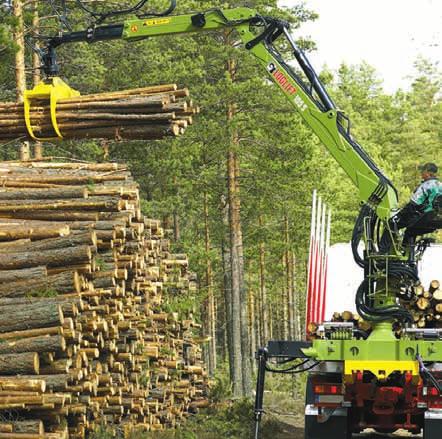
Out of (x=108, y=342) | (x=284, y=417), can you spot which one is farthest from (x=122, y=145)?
(x=108, y=342)

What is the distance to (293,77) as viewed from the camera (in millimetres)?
12359

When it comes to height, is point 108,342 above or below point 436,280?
below

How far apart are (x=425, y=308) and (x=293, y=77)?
3.46m

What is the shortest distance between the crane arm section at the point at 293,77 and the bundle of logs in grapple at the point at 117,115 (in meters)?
0.60

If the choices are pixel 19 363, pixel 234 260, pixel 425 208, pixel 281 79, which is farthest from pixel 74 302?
pixel 234 260

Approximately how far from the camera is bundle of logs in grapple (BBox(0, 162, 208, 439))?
444 inches

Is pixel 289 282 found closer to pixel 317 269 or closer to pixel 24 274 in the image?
pixel 317 269

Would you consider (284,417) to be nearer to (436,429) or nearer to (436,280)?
(436,280)

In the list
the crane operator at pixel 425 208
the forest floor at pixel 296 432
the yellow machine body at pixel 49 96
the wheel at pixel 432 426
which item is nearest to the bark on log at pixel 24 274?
the yellow machine body at pixel 49 96

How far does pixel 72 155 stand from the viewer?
25.4m

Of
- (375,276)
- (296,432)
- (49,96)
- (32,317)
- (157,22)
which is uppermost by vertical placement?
(157,22)

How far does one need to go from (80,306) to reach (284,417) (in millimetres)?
9755

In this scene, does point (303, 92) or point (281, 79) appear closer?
point (303, 92)

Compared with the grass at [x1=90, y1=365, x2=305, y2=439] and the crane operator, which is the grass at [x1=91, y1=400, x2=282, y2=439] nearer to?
the grass at [x1=90, y1=365, x2=305, y2=439]
